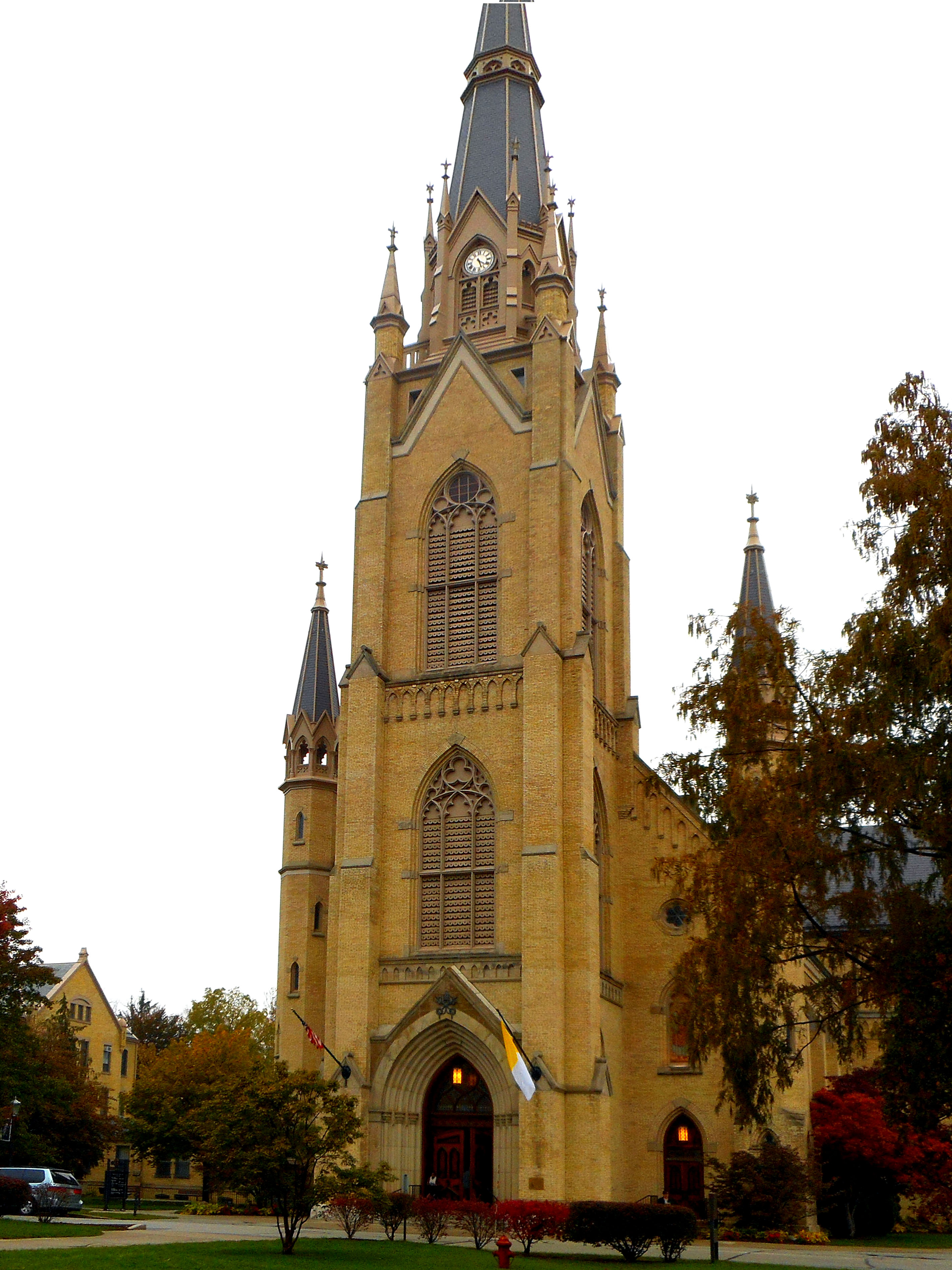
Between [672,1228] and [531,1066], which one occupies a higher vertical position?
[531,1066]

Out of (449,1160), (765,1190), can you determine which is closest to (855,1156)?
(765,1190)

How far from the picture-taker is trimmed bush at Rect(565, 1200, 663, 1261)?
2519 centimetres

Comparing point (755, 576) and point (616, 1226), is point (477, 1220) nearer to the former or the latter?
point (616, 1226)

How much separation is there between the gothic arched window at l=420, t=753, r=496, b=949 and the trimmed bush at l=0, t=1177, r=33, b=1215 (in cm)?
1147

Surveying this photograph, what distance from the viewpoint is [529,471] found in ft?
133

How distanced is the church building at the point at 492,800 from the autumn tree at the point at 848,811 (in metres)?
10.3

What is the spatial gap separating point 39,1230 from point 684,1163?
57.5 ft

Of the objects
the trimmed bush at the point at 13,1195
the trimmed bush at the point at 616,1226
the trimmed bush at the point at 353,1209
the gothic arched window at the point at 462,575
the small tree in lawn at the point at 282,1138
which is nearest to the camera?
the small tree in lawn at the point at 282,1138

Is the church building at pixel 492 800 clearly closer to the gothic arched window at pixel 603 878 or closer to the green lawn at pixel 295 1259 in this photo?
the gothic arched window at pixel 603 878

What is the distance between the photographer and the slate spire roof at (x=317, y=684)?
46.1m

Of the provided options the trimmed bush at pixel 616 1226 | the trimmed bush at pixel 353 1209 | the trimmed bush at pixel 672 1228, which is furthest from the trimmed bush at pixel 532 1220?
the trimmed bush at pixel 353 1209

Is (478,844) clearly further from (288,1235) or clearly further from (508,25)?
(508,25)

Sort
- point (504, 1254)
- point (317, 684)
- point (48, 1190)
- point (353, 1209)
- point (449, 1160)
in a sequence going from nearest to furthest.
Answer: point (504, 1254), point (353, 1209), point (48, 1190), point (449, 1160), point (317, 684)

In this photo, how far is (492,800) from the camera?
38438 millimetres
